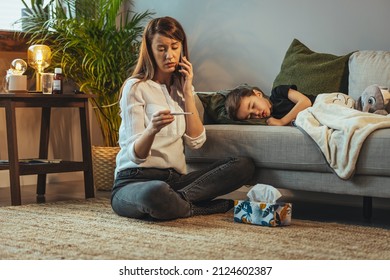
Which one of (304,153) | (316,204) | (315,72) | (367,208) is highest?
(315,72)

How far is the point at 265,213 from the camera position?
292cm

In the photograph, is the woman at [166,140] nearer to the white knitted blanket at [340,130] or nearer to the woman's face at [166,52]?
the woman's face at [166,52]

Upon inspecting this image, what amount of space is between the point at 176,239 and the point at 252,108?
105cm

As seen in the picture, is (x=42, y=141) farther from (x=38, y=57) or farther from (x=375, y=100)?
(x=375, y=100)

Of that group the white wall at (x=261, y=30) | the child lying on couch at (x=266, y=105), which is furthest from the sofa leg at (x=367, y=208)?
the white wall at (x=261, y=30)

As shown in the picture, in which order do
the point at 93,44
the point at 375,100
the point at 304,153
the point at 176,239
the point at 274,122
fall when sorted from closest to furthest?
1. the point at 176,239
2. the point at 304,153
3. the point at 375,100
4. the point at 274,122
5. the point at 93,44

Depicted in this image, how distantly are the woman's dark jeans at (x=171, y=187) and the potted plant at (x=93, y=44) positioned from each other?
1324 millimetres

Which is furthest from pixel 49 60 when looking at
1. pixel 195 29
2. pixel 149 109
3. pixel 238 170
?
pixel 238 170

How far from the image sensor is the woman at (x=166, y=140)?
3047mm

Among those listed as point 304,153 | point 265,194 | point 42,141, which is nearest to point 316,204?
point 304,153

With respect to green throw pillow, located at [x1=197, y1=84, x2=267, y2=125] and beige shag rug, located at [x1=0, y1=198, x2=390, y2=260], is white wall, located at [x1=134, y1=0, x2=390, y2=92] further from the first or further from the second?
beige shag rug, located at [x1=0, y1=198, x2=390, y2=260]

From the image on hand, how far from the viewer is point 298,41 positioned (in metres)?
3.94

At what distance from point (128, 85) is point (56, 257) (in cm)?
100

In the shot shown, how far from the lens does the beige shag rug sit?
2363mm
